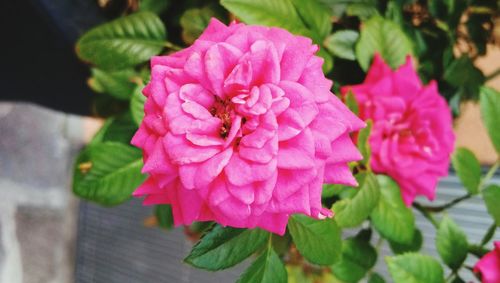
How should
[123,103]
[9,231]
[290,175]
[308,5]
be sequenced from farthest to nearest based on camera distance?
[9,231], [123,103], [308,5], [290,175]

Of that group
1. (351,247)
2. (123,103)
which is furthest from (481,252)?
(123,103)

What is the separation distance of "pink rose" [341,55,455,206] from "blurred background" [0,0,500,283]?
36 centimetres

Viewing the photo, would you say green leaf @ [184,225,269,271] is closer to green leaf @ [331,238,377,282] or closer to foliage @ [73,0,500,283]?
foliage @ [73,0,500,283]

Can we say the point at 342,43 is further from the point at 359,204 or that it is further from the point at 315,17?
the point at 359,204

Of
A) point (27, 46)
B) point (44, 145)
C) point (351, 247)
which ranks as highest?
point (351, 247)

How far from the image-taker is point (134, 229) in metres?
1.27

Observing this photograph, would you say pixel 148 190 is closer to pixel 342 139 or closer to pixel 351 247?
pixel 342 139

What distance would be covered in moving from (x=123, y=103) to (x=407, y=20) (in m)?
0.47

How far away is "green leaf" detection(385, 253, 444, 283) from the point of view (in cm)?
46

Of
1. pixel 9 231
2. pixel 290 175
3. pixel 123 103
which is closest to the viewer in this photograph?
pixel 290 175

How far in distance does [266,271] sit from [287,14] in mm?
235

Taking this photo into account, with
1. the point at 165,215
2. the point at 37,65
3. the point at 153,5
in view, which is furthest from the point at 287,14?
the point at 37,65

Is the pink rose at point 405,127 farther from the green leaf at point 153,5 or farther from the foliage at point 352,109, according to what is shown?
the green leaf at point 153,5

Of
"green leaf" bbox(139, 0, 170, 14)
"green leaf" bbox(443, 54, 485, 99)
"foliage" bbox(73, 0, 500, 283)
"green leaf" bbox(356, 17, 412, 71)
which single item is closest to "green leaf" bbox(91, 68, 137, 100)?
"foliage" bbox(73, 0, 500, 283)
